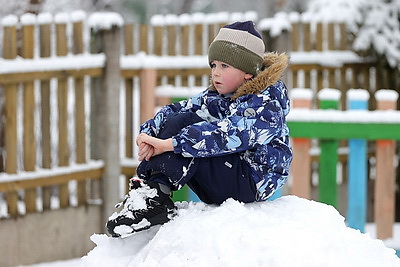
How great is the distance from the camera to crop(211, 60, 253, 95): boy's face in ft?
10.4

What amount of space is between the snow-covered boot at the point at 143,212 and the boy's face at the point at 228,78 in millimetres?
491

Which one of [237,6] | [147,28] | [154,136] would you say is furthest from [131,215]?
[237,6]

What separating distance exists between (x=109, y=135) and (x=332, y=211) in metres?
3.93

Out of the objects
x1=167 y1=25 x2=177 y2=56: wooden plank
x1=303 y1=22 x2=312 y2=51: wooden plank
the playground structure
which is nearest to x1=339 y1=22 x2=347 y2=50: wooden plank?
x1=303 y1=22 x2=312 y2=51: wooden plank

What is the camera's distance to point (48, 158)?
6359mm

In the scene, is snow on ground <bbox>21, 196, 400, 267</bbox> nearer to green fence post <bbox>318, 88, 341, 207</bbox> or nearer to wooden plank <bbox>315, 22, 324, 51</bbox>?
green fence post <bbox>318, 88, 341, 207</bbox>

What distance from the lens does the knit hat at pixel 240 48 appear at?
125 inches

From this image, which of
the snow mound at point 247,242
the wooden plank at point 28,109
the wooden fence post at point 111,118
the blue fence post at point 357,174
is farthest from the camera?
the wooden fence post at point 111,118

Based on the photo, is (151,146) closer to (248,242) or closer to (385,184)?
(248,242)

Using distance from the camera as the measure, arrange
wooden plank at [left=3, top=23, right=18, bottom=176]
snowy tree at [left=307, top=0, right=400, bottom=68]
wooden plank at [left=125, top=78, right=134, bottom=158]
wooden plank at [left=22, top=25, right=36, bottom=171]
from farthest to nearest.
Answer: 1. snowy tree at [left=307, top=0, right=400, bottom=68]
2. wooden plank at [left=125, top=78, right=134, bottom=158]
3. wooden plank at [left=22, top=25, right=36, bottom=171]
4. wooden plank at [left=3, top=23, right=18, bottom=176]

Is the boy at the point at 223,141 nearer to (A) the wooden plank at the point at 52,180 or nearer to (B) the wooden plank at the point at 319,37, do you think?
(A) the wooden plank at the point at 52,180

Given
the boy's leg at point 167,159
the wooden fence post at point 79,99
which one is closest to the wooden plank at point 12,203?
the wooden fence post at point 79,99

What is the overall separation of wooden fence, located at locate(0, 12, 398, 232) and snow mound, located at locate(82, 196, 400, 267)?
334cm

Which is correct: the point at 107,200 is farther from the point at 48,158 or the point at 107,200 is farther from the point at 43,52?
the point at 43,52
